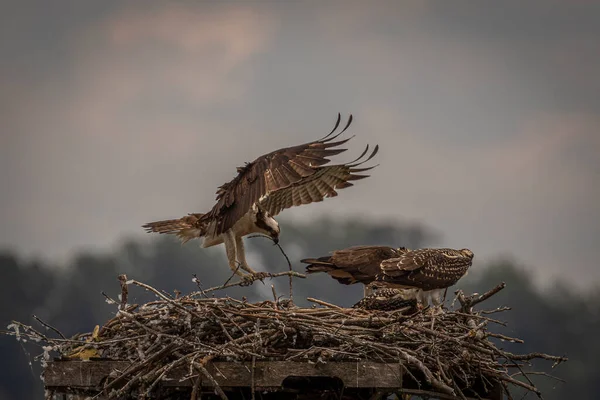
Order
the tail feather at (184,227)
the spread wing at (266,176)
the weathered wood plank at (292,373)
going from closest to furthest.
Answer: the weathered wood plank at (292,373) < the spread wing at (266,176) < the tail feather at (184,227)

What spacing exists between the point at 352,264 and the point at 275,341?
2.03 meters

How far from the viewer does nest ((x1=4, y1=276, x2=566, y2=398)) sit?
828 cm

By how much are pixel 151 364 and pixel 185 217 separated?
2.58 m

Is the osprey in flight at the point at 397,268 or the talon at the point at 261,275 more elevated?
the osprey in flight at the point at 397,268

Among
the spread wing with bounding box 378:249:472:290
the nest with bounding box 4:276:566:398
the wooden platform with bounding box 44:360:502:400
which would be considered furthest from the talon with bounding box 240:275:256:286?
the wooden platform with bounding box 44:360:502:400

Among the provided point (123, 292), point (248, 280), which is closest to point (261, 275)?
point (248, 280)

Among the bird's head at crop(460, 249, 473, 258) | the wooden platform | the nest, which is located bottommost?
the wooden platform

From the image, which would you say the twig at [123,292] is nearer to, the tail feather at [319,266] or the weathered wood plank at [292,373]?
the weathered wood plank at [292,373]

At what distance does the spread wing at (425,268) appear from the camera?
10141 mm

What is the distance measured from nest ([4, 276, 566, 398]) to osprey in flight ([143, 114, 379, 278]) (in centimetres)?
118

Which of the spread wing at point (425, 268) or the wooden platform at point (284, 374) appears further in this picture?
the spread wing at point (425, 268)

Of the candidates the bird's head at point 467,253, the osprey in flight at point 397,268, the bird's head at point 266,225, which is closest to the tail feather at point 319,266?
the osprey in flight at point 397,268

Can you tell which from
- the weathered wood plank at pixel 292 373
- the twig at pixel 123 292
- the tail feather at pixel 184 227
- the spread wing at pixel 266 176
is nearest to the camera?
the weathered wood plank at pixel 292 373

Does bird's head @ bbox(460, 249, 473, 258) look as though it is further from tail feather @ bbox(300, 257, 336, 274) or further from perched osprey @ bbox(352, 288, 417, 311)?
tail feather @ bbox(300, 257, 336, 274)
